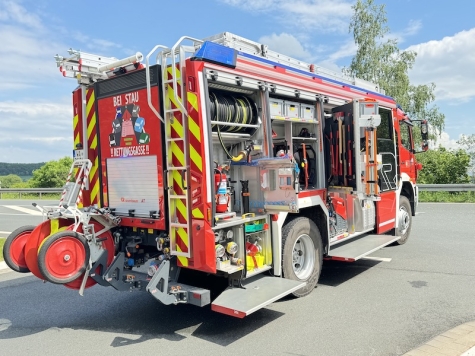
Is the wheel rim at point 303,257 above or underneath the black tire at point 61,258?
underneath

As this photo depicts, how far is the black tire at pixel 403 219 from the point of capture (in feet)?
27.3

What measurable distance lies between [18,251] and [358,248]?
15.0 feet

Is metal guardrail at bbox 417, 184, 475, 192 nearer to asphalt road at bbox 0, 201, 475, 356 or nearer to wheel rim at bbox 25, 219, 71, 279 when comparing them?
asphalt road at bbox 0, 201, 475, 356

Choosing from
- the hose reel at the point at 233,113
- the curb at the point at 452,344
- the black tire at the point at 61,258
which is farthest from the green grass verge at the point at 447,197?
the black tire at the point at 61,258

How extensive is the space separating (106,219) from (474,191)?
16.7 metres

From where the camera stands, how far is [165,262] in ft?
14.0

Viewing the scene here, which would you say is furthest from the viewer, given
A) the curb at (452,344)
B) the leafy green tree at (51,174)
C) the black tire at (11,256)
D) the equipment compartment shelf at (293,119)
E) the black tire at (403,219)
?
the leafy green tree at (51,174)

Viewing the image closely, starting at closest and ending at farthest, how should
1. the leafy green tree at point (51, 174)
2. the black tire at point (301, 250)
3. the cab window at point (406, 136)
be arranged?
1. the black tire at point (301, 250)
2. the cab window at point (406, 136)
3. the leafy green tree at point (51, 174)

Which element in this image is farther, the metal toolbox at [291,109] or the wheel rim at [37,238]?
the metal toolbox at [291,109]

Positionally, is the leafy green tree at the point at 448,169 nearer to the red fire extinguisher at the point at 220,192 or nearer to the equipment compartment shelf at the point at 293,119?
the equipment compartment shelf at the point at 293,119

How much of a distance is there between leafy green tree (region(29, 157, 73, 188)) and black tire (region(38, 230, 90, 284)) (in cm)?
3597

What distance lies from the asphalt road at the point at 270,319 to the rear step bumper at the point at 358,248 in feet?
1.34

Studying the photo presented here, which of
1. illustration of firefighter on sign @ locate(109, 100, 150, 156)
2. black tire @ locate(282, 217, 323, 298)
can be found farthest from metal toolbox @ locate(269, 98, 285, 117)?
illustration of firefighter on sign @ locate(109, 100, 150, 156)

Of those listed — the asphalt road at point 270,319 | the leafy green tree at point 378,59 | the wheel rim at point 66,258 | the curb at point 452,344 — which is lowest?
the asphalt road at point 270,319
